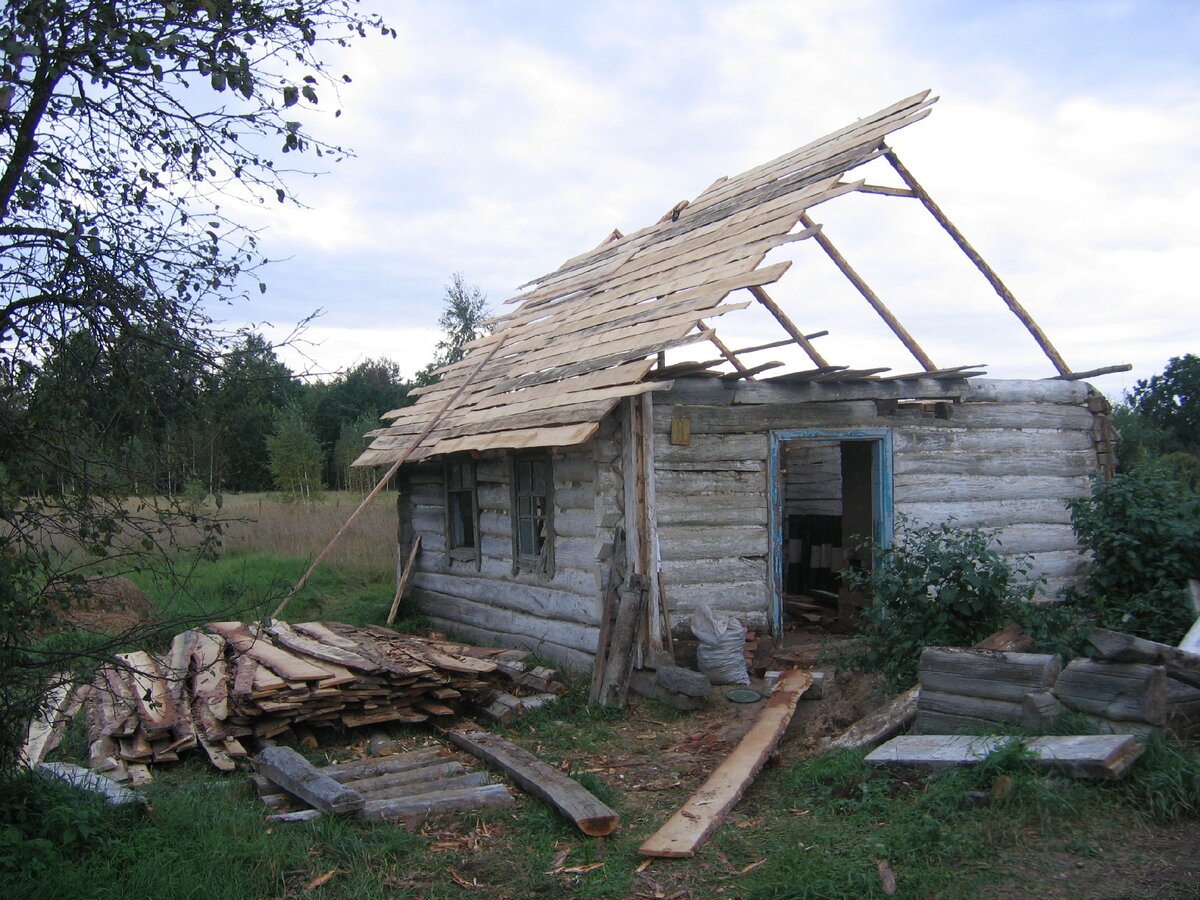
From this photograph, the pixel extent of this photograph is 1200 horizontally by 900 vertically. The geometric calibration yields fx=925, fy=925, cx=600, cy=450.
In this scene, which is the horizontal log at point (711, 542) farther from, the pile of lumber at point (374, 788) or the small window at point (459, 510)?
the small window at point (459, 510)

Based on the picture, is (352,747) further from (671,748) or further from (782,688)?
(782,688)

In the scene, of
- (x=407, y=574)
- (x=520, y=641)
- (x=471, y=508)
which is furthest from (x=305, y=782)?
(x=407, y=574)

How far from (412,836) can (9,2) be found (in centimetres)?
452

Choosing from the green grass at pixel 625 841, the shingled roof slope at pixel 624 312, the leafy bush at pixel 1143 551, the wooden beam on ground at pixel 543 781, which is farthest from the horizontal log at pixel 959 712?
the shingled roof slope at pixel 624 312

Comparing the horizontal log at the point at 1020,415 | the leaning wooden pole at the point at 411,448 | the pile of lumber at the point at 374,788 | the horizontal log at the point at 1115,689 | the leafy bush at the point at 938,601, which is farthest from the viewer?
the leaning wooden pole at the point at 411,448

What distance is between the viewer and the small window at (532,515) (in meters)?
9.79

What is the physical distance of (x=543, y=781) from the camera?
6.11 metres

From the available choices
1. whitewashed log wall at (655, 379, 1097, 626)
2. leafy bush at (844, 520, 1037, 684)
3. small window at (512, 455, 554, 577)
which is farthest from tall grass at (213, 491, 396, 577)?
leafy bush at (844, 520, 1037, 684)

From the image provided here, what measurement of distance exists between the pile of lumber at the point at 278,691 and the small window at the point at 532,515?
129 centimetres

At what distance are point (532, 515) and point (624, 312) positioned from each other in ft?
8.04

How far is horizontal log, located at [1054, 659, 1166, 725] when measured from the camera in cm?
520

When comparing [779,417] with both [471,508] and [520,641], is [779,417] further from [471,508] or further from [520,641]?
[471,508]

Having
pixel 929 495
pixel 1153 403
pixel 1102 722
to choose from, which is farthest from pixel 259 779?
pixel 1153 403

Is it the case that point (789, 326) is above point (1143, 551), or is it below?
above
